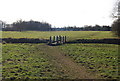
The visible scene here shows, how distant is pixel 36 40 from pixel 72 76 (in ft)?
81.5

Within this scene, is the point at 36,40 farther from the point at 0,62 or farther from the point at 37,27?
the point at 37,27

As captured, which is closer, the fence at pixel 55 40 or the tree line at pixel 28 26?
the fence at pixel 55 40

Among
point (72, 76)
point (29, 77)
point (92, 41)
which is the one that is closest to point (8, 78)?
point (29, 77)

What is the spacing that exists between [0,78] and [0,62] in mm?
4123

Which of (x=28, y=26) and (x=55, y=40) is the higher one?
(x=28, y=26)

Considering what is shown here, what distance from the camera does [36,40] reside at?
34438 mm

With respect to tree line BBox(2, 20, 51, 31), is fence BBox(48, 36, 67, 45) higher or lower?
lower

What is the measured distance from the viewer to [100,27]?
114m

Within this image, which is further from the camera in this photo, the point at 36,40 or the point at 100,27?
the point at 100,27

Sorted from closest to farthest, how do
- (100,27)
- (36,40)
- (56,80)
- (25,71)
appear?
1. (56,80)
2. (25,71)
3. (36,40)
4. (100,27)

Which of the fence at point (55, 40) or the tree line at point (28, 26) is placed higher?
the tree line at point (28, 26)

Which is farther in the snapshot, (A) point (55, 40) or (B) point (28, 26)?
(B) point (28, 26)

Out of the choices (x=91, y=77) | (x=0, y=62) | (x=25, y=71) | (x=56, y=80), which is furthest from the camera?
(x=0, y=62)

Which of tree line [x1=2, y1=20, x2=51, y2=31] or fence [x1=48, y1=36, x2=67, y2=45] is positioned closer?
fence [x1=48, y1=36, x2=67, y2=45]
